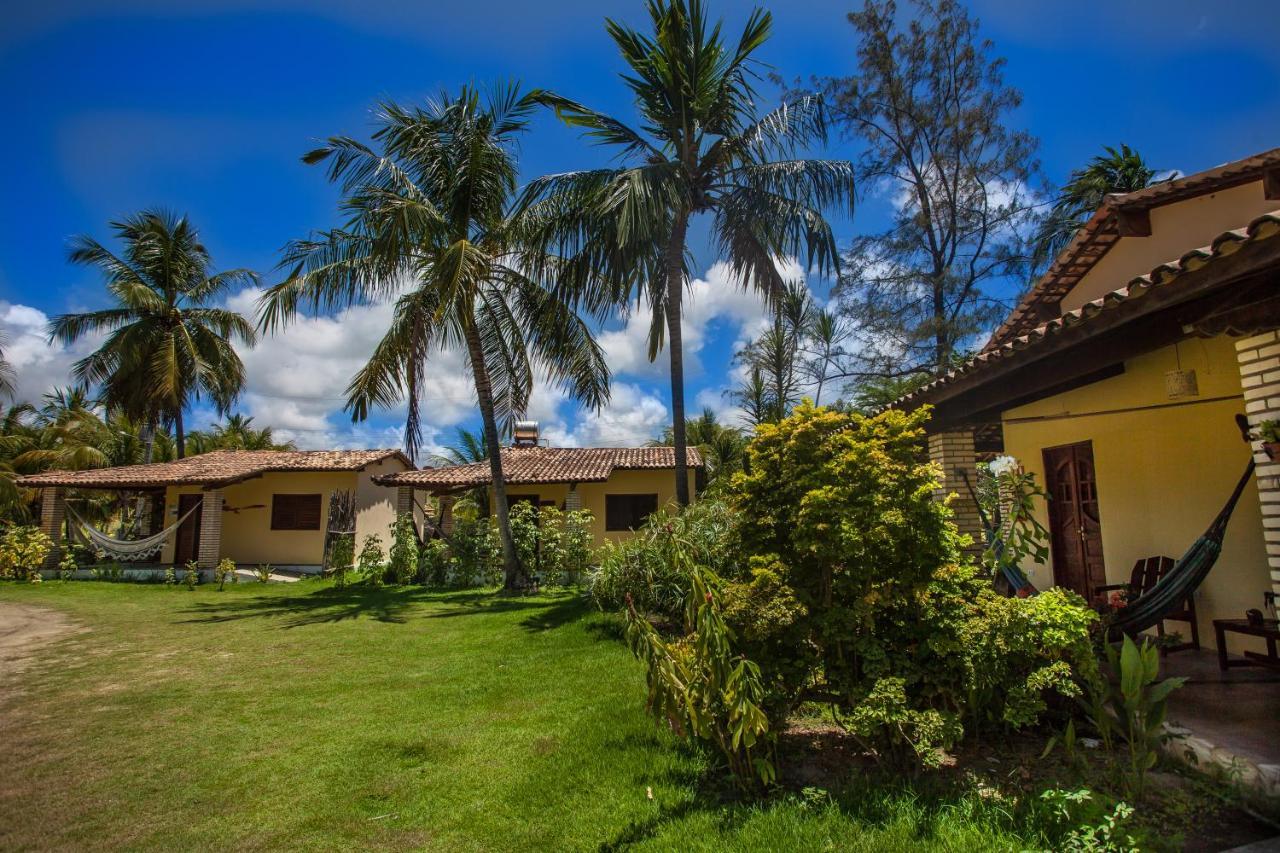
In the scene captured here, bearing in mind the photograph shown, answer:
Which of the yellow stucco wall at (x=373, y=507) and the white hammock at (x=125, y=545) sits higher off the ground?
the yellow stucco wall at (x=373, y=507)

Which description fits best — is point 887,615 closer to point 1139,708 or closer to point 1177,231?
point 1139,708

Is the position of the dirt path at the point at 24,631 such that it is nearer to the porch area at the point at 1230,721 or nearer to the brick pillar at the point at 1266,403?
the porch area at the point at 1230,721

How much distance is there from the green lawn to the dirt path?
255mm

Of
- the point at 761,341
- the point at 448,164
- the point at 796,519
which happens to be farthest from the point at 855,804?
the point at 761,341

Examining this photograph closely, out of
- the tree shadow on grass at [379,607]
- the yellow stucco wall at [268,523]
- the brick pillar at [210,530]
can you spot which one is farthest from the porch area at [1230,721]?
the brick pillar at [210,530]

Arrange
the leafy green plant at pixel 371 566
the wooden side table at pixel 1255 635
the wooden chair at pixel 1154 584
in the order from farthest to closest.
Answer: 1. the leafy green plant at pixel 371 566
2. the wooden chair at pixel 1154 584
3. the wooden side table at pixel 1255 635

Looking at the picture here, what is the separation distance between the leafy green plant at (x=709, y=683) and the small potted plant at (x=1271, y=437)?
9.58 feet

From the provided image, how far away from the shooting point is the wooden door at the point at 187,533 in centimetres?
1891

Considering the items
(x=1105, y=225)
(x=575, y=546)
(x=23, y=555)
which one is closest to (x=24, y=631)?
(x=575, y=546)

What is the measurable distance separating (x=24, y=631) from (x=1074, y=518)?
14476 millimetres

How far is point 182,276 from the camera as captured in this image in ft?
69.0

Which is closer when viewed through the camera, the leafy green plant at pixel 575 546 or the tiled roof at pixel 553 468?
the leafy green plant at pixel 575 546

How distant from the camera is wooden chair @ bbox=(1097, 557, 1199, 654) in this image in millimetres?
5203

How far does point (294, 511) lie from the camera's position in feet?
62.8
